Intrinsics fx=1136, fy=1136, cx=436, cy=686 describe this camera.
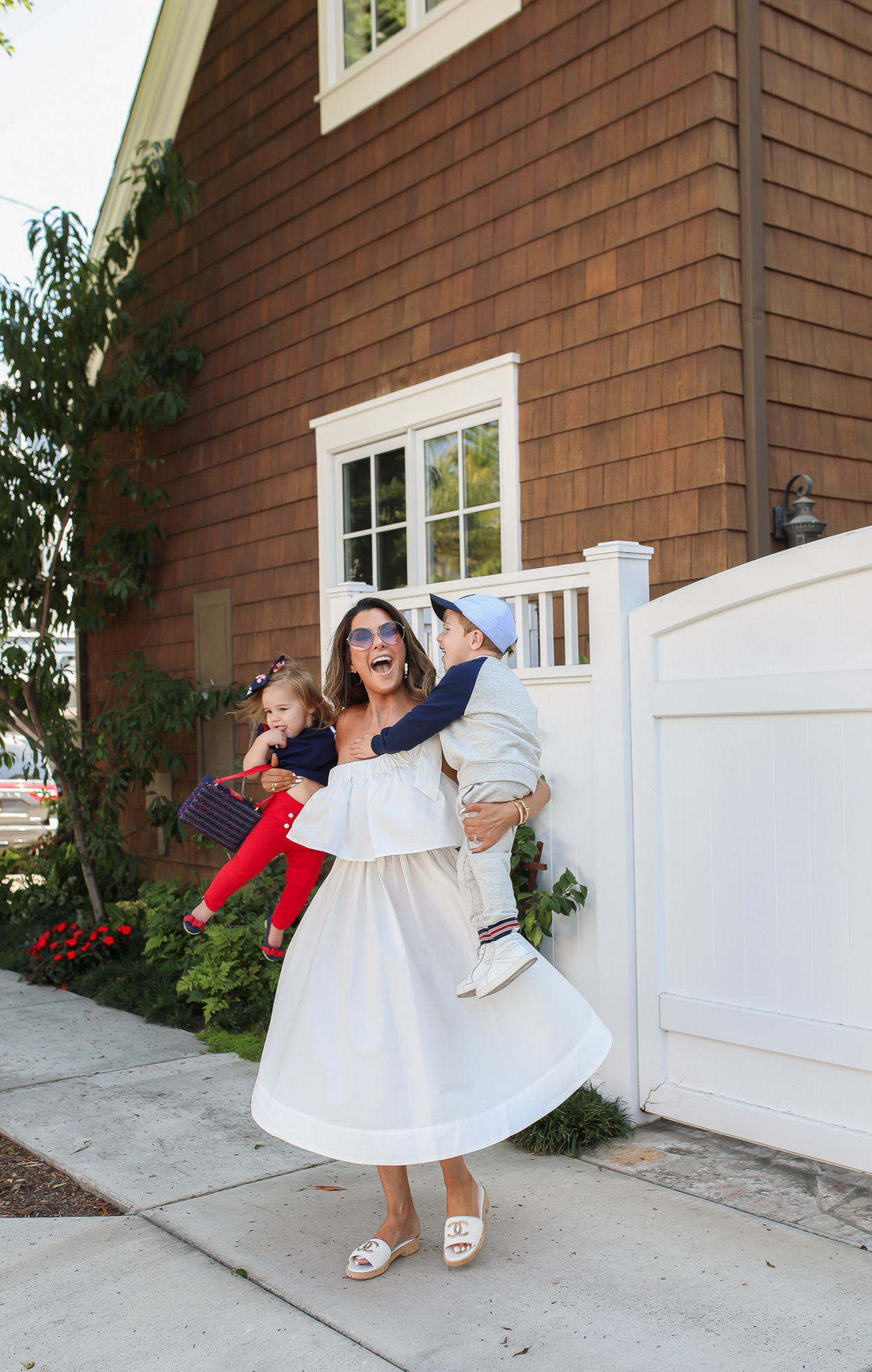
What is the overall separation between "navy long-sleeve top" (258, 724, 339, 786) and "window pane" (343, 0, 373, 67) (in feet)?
16.6

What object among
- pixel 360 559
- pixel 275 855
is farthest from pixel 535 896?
pixel 360 559

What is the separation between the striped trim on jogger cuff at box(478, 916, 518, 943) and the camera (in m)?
2.56

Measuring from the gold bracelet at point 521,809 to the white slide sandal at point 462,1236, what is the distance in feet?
3.21

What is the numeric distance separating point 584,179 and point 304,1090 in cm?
412

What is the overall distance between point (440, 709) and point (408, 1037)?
753 millimetres

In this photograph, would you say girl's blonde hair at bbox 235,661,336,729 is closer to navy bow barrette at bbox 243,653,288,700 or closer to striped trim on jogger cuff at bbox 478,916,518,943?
navy bow barrette at bbox 243,653,288,700

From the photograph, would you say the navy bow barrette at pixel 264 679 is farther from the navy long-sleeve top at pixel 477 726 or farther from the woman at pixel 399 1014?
the navy long-sleeve top at pixel 477 726

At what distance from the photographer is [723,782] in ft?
11.2

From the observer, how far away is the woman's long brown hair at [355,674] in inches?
113

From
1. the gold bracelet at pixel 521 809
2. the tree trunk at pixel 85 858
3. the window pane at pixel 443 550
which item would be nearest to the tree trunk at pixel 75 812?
the tree trunk at pixel 85 858

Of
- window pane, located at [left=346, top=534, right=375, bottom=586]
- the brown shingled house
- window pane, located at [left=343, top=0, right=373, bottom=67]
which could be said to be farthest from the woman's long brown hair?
window pane, located at [left=343, top=0, right=373, bottom=67]

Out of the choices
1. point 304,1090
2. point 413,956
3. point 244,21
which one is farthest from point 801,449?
point 244,21

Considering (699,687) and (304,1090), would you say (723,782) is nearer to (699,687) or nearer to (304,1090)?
(699,687)

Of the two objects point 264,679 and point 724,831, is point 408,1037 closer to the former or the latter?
point 264,679
